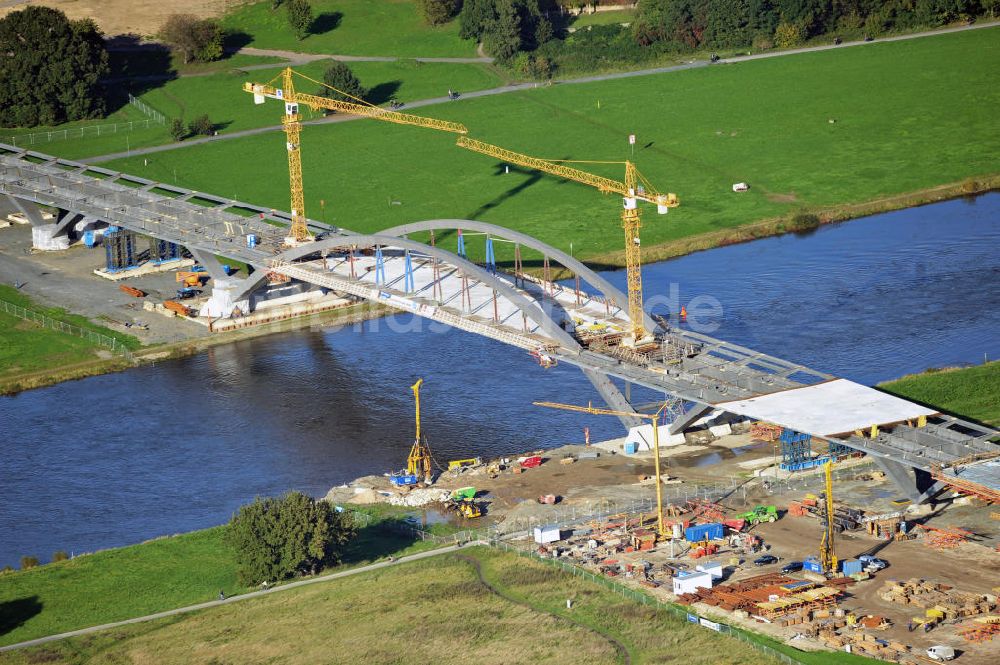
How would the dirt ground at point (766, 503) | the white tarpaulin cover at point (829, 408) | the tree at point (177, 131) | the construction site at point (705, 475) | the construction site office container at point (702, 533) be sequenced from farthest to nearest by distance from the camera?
1. the tree at point (177, 131)
2. the white tarpaulin cover at point (829, 408)
3. the construction site office container at point (702, 533)
4. the construction site at point (705, 475)
5. the dirt ground at point (766, 503)

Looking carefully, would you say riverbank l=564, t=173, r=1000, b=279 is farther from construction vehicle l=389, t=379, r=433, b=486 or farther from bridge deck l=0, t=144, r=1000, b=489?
construction vehicle l=389, t=379, r=433, b=486

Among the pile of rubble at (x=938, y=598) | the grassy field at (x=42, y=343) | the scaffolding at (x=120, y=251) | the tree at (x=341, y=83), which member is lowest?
the pile of rubble at (x=938, y=598)

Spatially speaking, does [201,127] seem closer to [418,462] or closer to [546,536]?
[418,462]

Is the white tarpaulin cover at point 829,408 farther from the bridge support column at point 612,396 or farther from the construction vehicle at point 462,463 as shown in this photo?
the construction vehicle at point 462,463

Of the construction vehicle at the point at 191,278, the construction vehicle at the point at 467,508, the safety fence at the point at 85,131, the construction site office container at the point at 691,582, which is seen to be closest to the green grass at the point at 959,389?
the construction site office container at the point at 691,582

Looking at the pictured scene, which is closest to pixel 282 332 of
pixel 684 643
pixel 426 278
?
pixel 426 278

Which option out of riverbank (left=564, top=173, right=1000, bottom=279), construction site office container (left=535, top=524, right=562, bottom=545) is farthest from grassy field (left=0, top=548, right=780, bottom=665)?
riverbank (left=564, top=173, right=1000, bottom=279)

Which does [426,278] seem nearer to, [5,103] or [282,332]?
[282,332]
